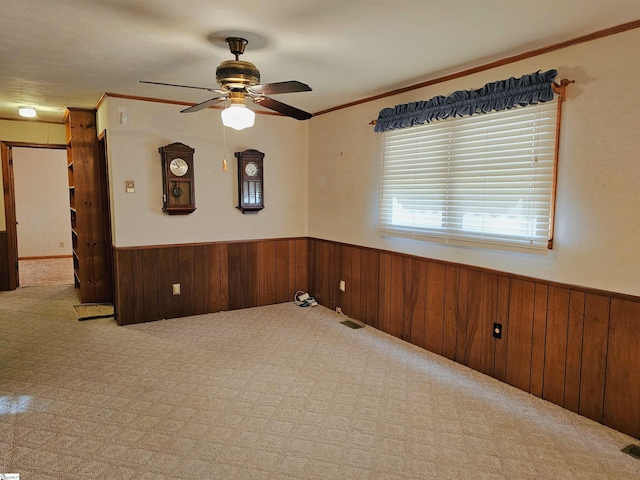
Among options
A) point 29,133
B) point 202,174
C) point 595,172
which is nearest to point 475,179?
point 595,172

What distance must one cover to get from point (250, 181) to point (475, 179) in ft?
8.58

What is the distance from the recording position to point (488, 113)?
120 inches

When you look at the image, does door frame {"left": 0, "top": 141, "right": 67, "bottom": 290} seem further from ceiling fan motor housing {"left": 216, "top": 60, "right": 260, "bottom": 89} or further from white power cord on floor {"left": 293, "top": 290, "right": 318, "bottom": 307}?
ceiling fan motor housing {"left": 216, "top": 60, "right": 260, "bottom": 89}

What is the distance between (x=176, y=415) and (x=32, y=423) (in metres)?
0.82

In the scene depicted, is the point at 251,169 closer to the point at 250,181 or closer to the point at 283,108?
the point at 250,181

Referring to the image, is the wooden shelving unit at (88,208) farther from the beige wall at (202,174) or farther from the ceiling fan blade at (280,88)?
the ceiling fan blade at (280,88)

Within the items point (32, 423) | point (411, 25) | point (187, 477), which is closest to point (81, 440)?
point (32, 423)

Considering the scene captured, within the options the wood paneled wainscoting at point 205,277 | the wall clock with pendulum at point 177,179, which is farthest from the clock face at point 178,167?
the wood paneled wainscoting at point 205,277

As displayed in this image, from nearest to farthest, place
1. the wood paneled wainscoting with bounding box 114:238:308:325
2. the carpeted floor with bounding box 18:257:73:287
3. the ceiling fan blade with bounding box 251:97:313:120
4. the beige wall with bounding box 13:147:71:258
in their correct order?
the ceiling fan blade with bounding box 251:97:313:120
the wood paneled wainscoting with bounding box 114:238:308:325
the carpeted floor with bounding box 18:257:73:287
the beige wall with bounding box 13:147:71:258

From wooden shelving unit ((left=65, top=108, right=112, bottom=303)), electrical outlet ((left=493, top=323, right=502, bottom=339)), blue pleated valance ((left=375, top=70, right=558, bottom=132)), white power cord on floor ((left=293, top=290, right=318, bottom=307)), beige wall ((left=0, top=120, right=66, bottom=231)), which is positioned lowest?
white power cord on floor ((left=293, top=290, right=318, bottom=307))

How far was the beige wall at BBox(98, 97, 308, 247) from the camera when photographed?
13.9 ft

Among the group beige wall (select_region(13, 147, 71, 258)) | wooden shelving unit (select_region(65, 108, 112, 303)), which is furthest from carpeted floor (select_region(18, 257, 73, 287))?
wooden shelving unit (select_region(65, 108, 112, 303))

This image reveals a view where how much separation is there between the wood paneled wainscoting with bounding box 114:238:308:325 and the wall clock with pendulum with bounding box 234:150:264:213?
1.45ft

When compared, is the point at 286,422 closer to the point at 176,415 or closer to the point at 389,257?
the point at 176,415
